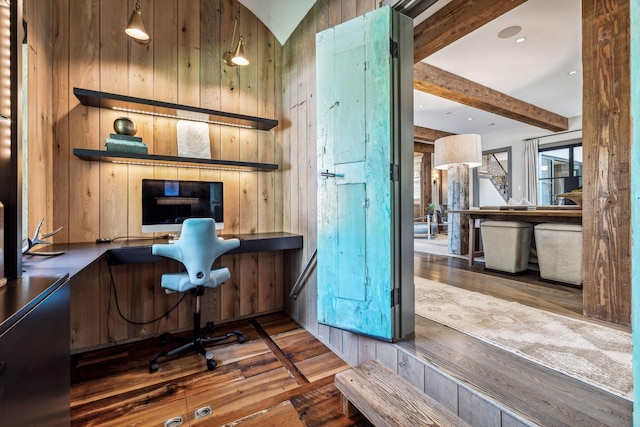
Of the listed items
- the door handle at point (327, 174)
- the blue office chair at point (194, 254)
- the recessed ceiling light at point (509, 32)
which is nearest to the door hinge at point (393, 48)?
the door handle at point (327, 174)

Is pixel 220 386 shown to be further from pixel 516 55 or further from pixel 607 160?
pixel 516 55

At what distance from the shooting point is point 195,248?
77.0 inches

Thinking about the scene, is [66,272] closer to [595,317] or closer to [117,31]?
[117,31]

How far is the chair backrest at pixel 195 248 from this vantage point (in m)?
1.94

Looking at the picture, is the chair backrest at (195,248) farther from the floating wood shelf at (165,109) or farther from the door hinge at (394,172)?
the door hinge at (394,172)

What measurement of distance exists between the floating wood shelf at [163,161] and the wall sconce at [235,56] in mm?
882

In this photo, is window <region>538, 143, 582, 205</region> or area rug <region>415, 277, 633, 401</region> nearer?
area rug <region>415, 277, 633, 401</region>

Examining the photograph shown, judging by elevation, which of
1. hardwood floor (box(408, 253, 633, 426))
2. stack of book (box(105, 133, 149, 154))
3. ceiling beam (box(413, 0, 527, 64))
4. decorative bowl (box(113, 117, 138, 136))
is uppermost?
ceiling beam (box(413, 0, 527, 64))

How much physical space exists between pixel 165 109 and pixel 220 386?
2.13 meters

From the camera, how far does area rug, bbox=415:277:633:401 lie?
4.50 ft

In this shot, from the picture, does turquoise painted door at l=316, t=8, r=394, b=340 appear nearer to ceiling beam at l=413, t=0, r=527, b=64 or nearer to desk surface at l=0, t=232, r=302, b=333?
desk surface at l=0, t=232, r=302, b=333

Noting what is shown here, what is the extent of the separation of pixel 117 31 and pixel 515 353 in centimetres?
359

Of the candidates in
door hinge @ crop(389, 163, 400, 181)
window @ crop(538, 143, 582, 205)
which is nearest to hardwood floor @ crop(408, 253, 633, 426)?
door hinge @ crop(389, 163, 400, 181)

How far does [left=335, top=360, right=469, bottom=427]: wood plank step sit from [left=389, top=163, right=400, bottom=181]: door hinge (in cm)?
109
